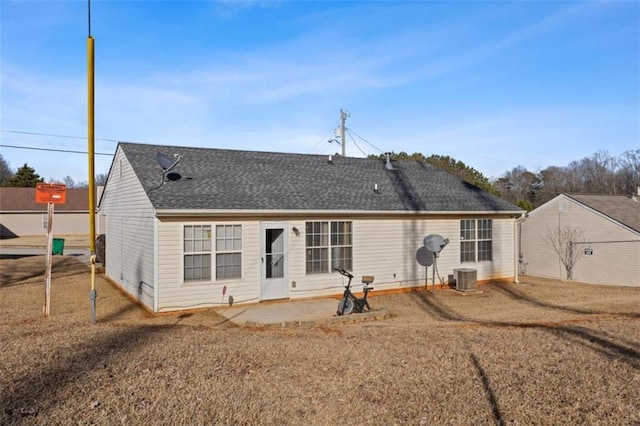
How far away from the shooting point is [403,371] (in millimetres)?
6379

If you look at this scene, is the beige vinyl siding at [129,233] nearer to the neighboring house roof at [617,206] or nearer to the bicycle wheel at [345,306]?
the bicycle wheel at [345,306]

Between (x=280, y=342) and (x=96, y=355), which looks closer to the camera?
(x=96, y=355)

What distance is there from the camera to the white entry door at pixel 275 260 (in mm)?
13055

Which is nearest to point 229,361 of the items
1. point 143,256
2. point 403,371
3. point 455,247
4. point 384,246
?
point 403,371

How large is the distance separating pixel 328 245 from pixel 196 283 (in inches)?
157

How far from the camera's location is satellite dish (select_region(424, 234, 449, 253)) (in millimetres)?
14875

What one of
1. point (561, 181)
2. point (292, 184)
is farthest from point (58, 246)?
point (561, 181)

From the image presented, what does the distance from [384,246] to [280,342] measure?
25.1 feet

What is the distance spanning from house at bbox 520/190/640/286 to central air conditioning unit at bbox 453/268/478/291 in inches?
364

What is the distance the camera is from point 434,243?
14.9 metres

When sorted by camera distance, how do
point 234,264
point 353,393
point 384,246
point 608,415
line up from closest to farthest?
point 608,415, point 353,393, point 234,264, point 384,246

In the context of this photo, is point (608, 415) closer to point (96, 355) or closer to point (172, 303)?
point (96, 355)

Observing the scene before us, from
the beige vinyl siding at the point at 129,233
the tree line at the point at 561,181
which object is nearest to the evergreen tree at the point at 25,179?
the tree line at the point at 561,181

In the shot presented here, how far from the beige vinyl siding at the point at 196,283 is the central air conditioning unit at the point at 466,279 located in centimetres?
666
